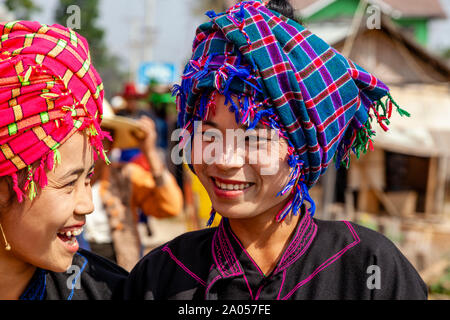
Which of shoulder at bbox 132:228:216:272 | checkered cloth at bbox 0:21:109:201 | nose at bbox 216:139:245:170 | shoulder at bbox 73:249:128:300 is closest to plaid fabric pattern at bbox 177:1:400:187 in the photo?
nose at bbox 216:139:245:170

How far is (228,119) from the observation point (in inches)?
73.2

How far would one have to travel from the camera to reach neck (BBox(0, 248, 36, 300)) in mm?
2047

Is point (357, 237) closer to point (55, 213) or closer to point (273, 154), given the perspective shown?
point (273, 154)

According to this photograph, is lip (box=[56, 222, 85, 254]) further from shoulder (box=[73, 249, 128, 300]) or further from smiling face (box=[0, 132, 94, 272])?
shoulder (box=[73, 249, 128, 300])

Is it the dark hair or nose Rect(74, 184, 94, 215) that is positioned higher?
the dark hair

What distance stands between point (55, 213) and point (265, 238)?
847mm

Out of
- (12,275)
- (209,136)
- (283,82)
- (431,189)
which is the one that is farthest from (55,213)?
(431,189)

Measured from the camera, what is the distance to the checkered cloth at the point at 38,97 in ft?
5.88

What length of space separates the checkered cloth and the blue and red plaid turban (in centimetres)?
43

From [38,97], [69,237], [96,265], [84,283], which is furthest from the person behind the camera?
[96,265]

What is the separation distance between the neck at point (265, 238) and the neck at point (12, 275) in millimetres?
936

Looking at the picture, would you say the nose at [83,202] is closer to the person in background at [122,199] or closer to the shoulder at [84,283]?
the shoulder at [84,283]

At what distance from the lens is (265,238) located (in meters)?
2.07
